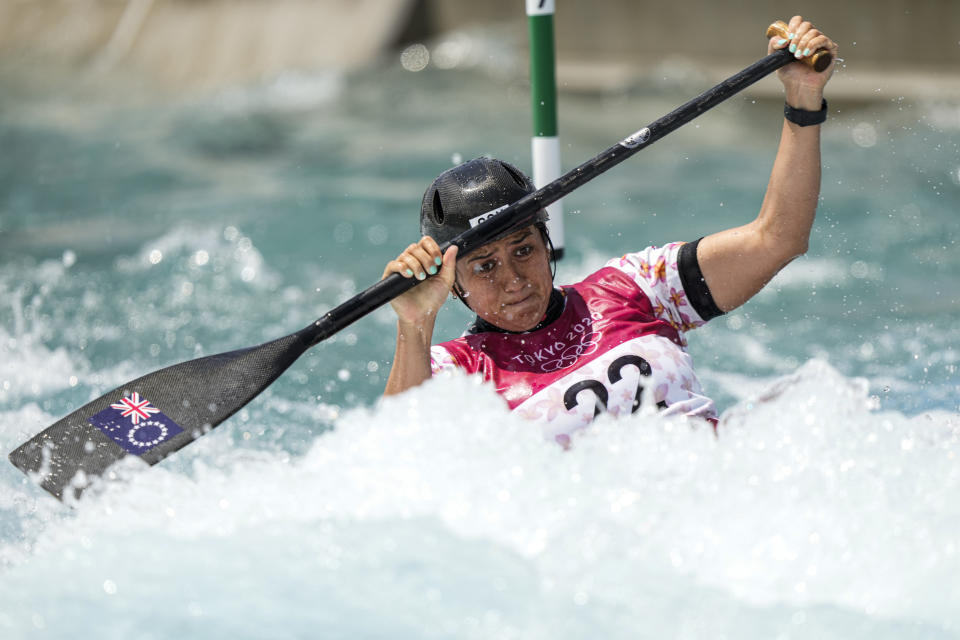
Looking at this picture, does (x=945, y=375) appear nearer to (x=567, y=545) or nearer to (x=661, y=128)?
(x=661, y=128)

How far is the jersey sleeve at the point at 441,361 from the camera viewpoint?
2.88 m

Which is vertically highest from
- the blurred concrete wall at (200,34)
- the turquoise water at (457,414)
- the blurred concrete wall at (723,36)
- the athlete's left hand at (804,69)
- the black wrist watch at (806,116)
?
the blurred concrete wall at (200,34)

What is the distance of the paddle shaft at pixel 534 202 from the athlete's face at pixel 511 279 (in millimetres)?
51

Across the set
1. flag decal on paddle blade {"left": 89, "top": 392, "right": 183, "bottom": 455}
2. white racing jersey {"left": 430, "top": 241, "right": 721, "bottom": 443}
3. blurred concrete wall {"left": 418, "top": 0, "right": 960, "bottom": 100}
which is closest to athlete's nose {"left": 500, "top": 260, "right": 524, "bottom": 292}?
white racing jersey {"left": 430, "top": 241, "right": 721, "bottom": 443}

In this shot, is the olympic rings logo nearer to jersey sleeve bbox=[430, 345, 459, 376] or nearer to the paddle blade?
jersey sleeve bbox=[430, 345, 459, 376]

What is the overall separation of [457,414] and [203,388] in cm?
89

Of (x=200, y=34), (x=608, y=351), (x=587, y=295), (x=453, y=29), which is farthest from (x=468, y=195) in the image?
(x=200, y=34)

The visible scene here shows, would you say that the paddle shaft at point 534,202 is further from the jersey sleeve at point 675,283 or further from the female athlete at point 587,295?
the jersey sleeve at point 675,283

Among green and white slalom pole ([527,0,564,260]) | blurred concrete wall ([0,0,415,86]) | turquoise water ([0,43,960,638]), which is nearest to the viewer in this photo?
turquoise water ([0,43,960,638])

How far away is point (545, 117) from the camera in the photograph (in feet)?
13.0

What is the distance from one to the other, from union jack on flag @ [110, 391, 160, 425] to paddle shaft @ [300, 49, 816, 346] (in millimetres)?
497

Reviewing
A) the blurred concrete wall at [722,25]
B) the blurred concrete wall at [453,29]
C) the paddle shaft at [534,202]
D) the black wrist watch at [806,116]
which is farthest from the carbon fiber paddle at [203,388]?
the blurred concrete wall at [453,29]

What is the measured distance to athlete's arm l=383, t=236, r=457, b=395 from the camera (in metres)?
2.78

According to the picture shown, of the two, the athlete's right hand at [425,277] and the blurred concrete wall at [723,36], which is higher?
the blurred concrete wall at [723,36]
